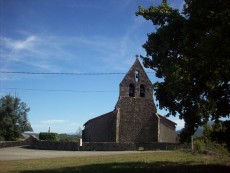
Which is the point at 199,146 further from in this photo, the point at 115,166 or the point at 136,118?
the point at 136,118

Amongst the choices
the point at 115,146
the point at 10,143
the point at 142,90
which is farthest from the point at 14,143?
the point at 142,90

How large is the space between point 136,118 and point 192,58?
35.1m

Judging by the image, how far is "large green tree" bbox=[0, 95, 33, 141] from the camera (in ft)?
205

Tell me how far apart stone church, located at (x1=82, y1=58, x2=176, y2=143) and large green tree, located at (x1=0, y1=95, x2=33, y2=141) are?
2126cm

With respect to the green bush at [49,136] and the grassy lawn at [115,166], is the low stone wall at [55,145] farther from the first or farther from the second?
the grassy lawn at [115,166]

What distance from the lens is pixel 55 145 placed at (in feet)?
135

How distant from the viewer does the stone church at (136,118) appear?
48688mm


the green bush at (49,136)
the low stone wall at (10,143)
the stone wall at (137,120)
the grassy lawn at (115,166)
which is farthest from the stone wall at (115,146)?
the grassy lawn at (115,166)

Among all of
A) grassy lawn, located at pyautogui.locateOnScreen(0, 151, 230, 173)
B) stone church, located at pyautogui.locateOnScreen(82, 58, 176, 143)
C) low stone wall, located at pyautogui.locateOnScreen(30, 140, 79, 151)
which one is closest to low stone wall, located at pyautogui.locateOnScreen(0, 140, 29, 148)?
low stone wall, located at pyautogui.locateOnScreen(30, 140, 79, 151)

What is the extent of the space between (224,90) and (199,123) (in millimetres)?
3198

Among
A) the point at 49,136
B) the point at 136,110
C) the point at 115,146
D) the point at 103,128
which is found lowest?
the point at 115,146

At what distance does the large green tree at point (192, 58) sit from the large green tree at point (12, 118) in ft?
158

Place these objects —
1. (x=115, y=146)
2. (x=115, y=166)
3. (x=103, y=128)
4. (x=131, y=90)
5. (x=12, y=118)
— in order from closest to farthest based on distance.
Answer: (x=115, y=166)
(x=115, y=146)
(x=131, y=90)
(x=103, y=128)
(x=12, y=118)

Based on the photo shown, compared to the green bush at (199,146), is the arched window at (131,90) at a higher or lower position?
higher
